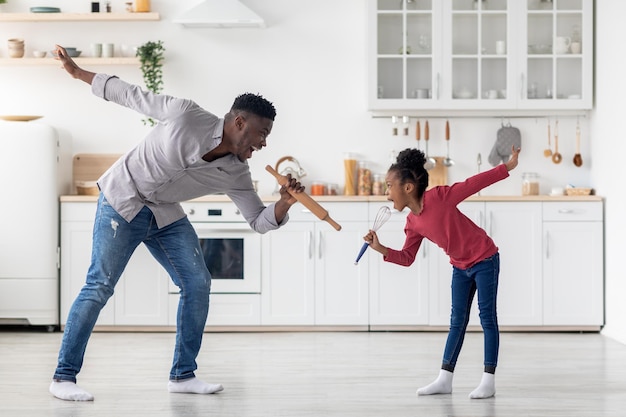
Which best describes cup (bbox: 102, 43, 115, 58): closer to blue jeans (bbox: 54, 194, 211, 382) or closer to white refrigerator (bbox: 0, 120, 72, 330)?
white refrigerator (bbox: 0, 120, 72, 330)

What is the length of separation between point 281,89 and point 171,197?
8.46ft

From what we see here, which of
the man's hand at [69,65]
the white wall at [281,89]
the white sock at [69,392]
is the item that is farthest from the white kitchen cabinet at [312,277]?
the man's hand at [69,65]

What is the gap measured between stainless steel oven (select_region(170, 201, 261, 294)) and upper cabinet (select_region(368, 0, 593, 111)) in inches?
44.6

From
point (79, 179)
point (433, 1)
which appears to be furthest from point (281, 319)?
point (433, 1)

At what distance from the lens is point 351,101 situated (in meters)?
5.82

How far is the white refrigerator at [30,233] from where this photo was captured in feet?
17.4

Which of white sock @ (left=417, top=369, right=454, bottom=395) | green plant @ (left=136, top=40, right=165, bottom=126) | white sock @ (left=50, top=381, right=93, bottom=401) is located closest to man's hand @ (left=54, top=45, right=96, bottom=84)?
white sock @ (left=50, top=381, right=93, bottom=401)

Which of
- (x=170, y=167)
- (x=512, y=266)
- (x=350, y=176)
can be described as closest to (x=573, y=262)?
(x=512, y=266)

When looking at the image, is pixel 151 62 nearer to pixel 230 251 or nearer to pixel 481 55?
pixel 230 251

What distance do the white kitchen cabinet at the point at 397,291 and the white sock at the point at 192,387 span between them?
1986 mm

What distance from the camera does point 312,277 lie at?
5352 mm

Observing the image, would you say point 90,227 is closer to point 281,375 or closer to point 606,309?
point 281,375

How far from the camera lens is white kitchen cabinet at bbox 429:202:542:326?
5328 mm

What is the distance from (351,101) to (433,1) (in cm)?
81
